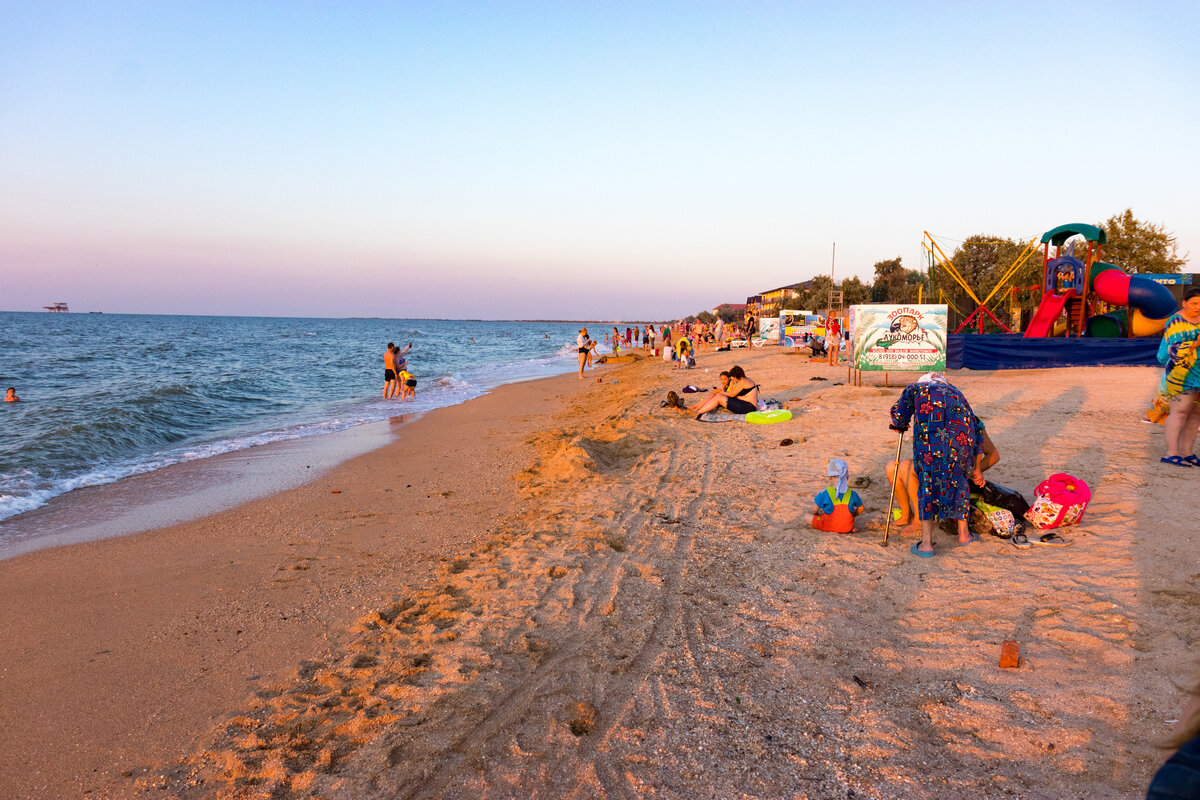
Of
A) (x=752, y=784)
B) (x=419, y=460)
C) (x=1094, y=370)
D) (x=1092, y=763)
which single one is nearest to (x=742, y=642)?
(x=752, y=784)

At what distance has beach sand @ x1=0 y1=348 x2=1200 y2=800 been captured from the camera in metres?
2.65

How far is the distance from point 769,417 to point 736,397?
38.6 inches

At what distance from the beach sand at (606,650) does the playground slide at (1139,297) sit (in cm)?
1062

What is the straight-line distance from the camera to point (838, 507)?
526cm

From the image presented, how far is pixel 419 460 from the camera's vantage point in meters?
9.18

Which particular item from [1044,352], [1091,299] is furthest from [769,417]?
[1091,299]

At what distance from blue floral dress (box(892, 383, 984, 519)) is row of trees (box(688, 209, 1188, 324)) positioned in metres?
15.3

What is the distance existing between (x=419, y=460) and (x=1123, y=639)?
807cm

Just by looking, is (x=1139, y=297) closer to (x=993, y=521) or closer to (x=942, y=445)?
(x=993, y=521)

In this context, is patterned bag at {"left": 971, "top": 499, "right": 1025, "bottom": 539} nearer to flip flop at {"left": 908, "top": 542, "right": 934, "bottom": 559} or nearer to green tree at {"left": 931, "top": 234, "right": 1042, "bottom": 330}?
flip flop at {"left": 908, "top": 542, "right": 934, "bottom": 559}

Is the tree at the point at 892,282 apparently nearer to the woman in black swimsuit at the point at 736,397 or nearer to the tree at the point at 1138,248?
the tree at the point at 1138,248

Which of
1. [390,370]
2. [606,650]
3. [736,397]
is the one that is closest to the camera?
[606,650]

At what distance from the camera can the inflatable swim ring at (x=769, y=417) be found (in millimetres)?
9875

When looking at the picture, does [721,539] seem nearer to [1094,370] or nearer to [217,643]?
[217,643]
